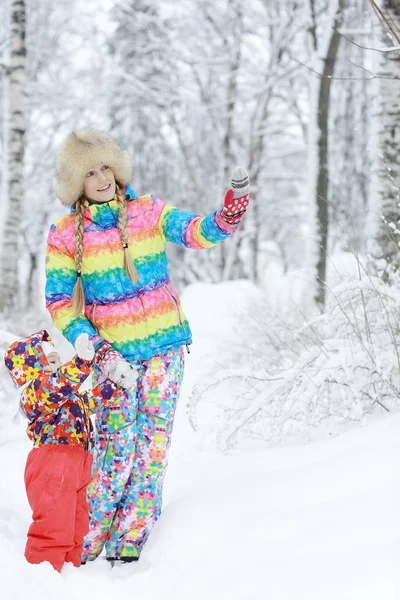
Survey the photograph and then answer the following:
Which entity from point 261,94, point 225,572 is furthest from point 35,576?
point 261,94

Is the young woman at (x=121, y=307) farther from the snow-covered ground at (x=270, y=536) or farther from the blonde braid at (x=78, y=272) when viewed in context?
the snow-covered ground at (x=270, y=536)

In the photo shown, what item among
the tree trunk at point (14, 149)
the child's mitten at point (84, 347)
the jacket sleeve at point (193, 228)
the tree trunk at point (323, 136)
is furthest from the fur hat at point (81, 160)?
the tree trunk at point (14, 149)

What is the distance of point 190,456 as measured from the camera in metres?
3.98

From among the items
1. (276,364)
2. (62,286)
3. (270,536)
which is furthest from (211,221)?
(276,364)

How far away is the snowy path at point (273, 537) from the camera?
195cm

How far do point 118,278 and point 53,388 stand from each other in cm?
50

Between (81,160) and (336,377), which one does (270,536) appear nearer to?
(336,377)

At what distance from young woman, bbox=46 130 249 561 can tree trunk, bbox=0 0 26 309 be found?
20.6ft

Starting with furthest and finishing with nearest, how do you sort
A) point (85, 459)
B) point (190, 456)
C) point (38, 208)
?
point (38, 208)
point (190, 456)
point (85, 459)

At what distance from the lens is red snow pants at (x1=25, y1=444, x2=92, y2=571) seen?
2475 millimetres

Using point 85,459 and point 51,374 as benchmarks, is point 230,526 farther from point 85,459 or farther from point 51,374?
point 51,374

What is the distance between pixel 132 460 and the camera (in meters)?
2.79

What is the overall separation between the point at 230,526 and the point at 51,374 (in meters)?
0.85

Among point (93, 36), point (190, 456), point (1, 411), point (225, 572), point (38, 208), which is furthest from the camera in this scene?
point (38, 208)
